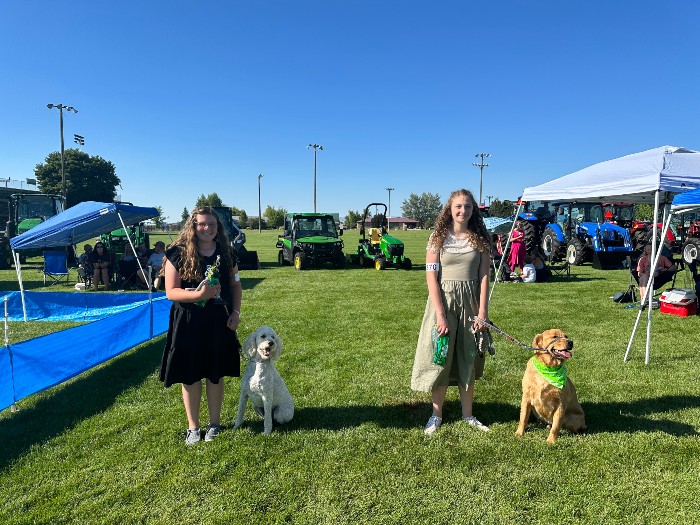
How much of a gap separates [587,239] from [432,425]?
45.3 ft

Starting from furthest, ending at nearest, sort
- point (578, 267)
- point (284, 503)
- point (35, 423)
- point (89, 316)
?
point (578, 267)
point (89, 316)
point (35, 423)
point (284, 503)

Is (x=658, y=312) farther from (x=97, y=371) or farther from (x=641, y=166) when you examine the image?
(x=97, y=371)

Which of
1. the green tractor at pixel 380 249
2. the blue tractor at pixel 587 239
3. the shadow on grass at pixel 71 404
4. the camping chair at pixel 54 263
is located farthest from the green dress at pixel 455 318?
the camping chair at pixel 54 263

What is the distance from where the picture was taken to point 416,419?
3.55m

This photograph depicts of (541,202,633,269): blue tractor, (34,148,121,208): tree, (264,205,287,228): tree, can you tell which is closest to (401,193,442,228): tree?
(264,205,287,228): tree

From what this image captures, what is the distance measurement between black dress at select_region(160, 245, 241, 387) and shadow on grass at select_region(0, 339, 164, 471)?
1171 mm

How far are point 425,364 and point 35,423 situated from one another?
3.16 metres

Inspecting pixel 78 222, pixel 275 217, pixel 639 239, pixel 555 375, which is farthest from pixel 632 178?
pixel 275 217

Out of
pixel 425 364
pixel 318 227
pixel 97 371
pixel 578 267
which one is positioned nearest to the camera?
pixel 425 364

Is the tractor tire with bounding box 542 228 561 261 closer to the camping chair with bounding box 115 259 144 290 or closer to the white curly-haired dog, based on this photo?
the camping chair with bounding box 115 259 144 290

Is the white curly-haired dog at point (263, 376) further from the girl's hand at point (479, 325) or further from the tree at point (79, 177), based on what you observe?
the tree at point (79, 177)

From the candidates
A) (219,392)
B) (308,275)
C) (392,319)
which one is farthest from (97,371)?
(308,275)

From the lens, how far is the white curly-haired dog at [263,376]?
3.12 meters

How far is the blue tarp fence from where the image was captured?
11.2 ft
